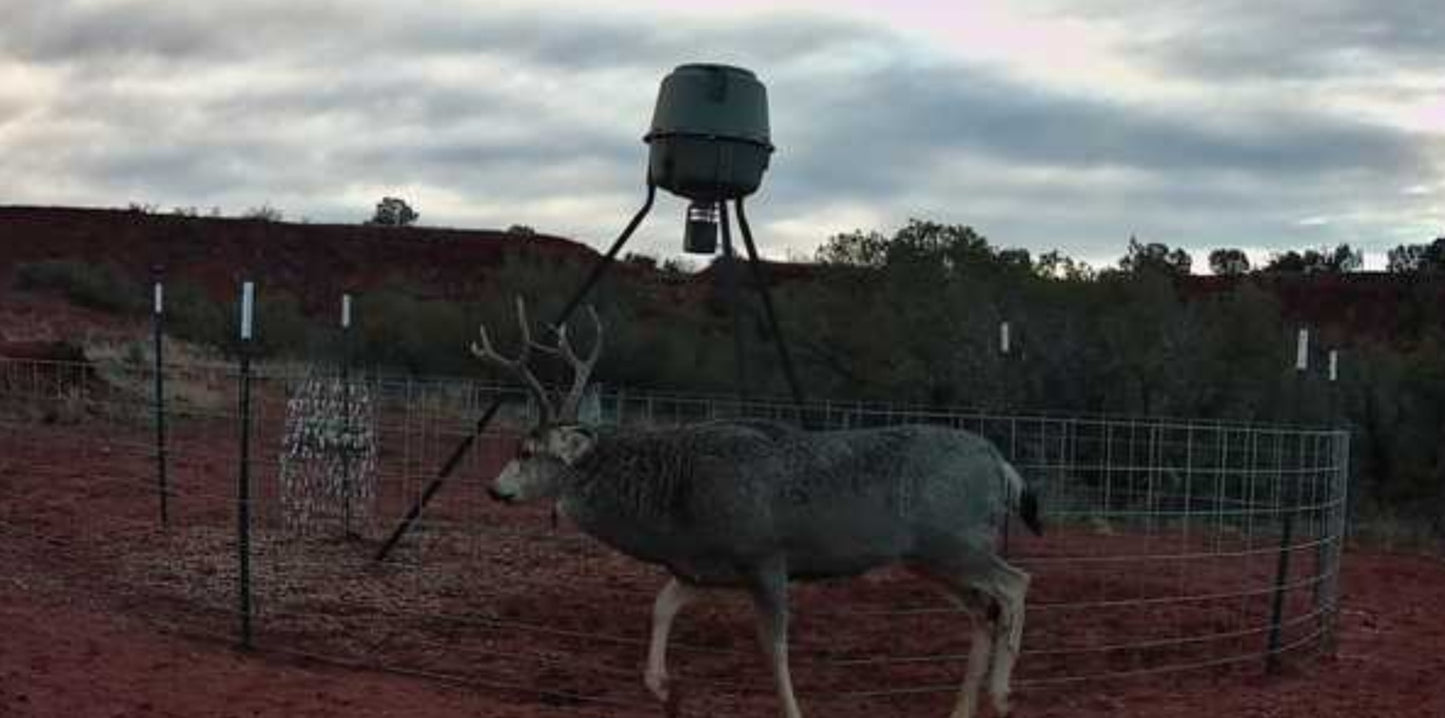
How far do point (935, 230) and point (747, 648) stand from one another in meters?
20.7

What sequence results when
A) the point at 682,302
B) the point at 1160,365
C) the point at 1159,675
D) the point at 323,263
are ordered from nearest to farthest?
the point at 1159,675 < the point at 1160,365 < the point at 682,302 < the point at 323,263

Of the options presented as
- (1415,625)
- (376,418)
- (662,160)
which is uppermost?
(662,160)

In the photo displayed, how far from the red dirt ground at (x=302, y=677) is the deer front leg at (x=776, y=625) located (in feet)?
2.01

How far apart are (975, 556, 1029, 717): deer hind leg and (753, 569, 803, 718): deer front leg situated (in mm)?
1085

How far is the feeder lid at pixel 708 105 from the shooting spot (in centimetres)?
989

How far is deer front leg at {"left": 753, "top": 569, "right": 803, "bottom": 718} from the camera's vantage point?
7.85m

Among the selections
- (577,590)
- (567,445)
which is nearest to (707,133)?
(567,445)

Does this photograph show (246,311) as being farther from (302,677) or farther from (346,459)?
(346,459)

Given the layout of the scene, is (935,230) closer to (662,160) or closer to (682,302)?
(682,302)

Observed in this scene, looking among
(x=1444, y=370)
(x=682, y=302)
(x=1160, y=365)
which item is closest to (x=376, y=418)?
(x=1160, y=365)

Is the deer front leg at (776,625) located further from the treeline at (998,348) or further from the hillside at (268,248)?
the hillside at (268,248)

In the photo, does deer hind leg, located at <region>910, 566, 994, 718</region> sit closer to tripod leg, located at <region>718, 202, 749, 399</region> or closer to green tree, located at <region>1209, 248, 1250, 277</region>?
tripod leg, located at <region>718, 202, 749, 399</region>

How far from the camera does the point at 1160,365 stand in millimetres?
22250

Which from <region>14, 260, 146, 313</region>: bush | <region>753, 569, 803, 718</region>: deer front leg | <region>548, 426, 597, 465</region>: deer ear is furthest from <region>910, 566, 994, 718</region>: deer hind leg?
<region>14, 260, 146, 313</region>: bush
